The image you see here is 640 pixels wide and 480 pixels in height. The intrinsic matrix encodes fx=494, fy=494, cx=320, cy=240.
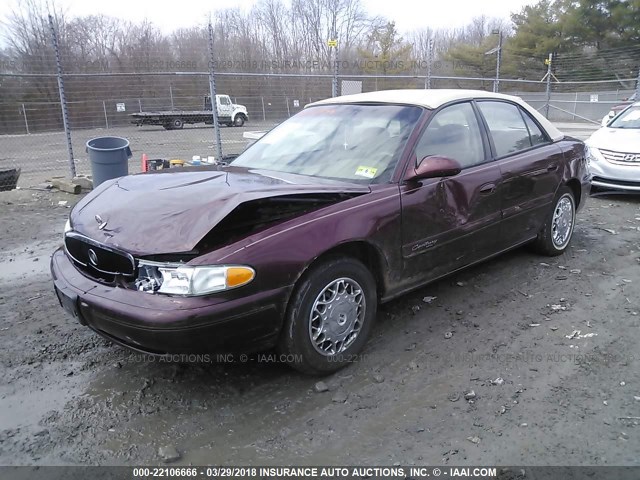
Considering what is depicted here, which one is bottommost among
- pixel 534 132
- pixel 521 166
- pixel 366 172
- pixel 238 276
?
pixel 238 276

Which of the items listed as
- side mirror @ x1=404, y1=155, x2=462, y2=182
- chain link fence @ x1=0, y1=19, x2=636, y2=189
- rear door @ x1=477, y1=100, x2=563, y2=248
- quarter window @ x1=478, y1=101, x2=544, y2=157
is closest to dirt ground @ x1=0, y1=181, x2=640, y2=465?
rear door @ x1=477, y1=100, x2=563, y2=248

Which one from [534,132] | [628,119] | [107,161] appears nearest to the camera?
[534,132]

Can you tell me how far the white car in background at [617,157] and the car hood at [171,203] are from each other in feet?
20.8

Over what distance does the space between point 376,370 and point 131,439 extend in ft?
4.85

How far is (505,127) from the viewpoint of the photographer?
4.44 meters

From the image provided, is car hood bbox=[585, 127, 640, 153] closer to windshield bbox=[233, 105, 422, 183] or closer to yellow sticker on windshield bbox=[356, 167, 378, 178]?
windshield bbox=[233, 105, 422, 183]

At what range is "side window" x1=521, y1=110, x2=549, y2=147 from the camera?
472 centimetres

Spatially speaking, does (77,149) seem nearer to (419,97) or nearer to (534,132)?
(419,97)

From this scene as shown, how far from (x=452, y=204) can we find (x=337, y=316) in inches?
51.7

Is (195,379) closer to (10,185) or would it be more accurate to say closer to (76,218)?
(76,218)

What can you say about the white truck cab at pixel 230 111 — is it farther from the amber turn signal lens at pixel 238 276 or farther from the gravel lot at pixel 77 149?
the amber turn signal lens at pixel 238 276

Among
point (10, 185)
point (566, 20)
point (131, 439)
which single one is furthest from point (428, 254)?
point (566, 20)

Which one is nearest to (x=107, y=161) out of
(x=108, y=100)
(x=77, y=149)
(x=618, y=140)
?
(x=108, y=100)

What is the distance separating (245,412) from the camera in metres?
2.74
